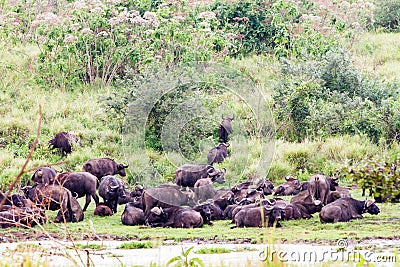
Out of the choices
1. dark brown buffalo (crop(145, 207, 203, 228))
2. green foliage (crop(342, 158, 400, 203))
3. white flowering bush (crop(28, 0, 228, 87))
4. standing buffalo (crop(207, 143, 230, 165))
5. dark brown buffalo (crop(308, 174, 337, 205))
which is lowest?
standing buffalo (crop(207, 143, 230, 165))

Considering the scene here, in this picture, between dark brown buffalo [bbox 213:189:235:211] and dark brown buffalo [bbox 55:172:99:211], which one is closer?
dark brown buffalo [bbox 213:189:235:211]

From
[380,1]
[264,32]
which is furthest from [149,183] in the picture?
[380,1]

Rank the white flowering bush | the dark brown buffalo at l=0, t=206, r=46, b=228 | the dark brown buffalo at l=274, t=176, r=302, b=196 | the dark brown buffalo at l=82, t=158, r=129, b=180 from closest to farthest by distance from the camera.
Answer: the dark brown buffalo at l=0, t=206, r=46, b=228
the dark brown buffalo at l=274, t=176, r=302, b=196
the dark brown buffalo at l=82, t=158, r=129, b=180
the white flowering bush

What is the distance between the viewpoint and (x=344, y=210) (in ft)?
33.1

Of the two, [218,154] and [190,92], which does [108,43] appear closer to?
[190,92]

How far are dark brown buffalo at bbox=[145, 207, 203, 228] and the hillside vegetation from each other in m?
3.09

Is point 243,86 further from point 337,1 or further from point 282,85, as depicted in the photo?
point 337,1

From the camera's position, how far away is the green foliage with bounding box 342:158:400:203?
22.4 feet

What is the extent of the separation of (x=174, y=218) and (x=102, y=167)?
3.44 m

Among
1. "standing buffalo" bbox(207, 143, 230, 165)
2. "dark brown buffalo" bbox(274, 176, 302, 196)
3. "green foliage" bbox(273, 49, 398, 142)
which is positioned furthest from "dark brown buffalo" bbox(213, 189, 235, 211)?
"green foliage" bbox(273, 49, 398, 142)

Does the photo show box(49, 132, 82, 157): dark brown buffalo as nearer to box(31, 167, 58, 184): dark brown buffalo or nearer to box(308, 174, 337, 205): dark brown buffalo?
box(31, 167, 58, 184): dark brown buffalo

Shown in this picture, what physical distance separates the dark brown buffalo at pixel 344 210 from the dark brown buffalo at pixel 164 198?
7.71ft

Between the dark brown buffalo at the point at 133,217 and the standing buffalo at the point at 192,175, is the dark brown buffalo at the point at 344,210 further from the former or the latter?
the standing buffalo at the point at 192,175

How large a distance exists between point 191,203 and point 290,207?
1854 mm
